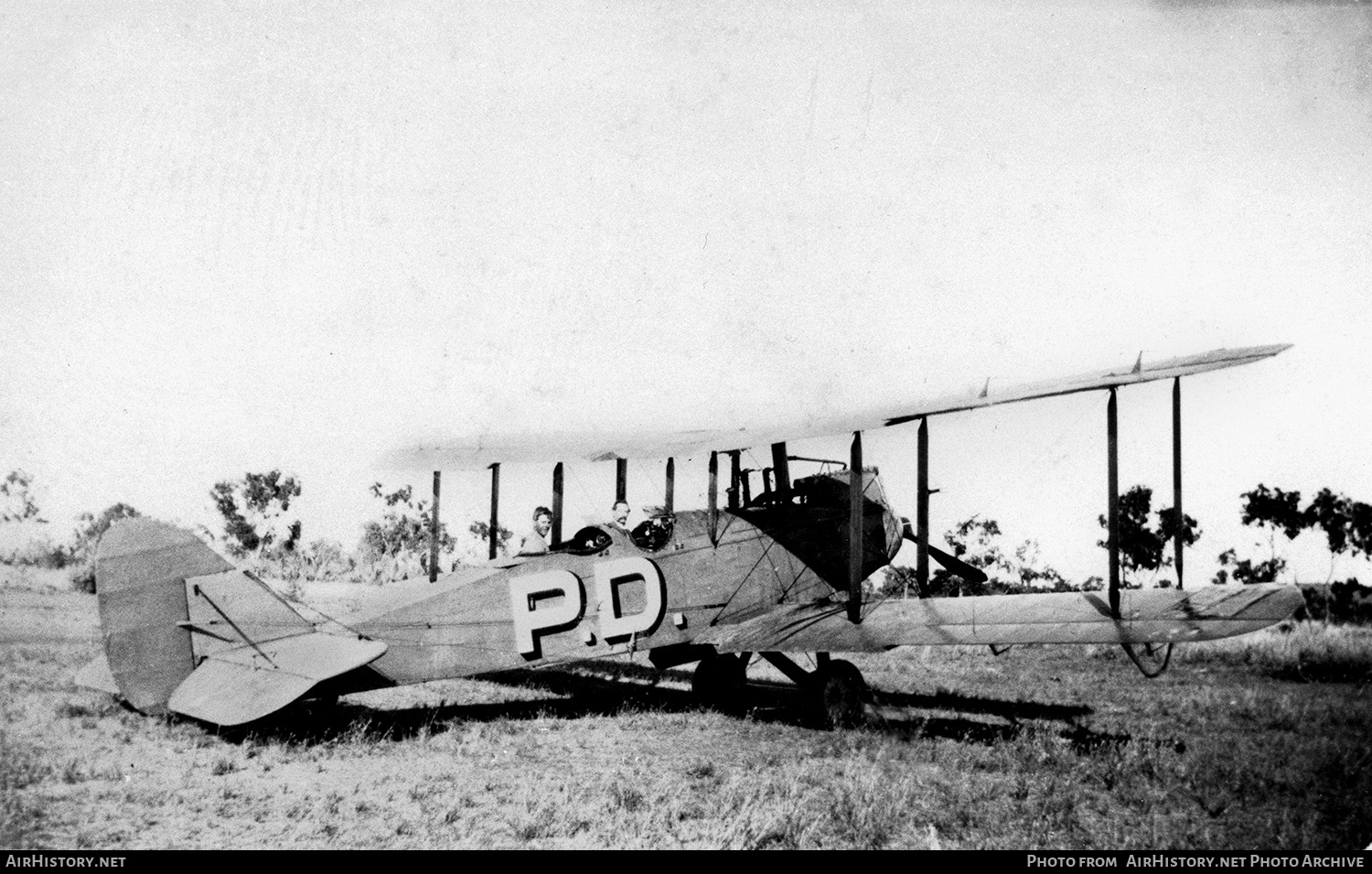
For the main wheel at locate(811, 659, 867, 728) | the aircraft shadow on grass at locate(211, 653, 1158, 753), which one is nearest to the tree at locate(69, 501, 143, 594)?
the aircraft shadow on grass at locate(211, 653, 1158, 753)

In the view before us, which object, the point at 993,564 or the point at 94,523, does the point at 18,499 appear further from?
the point at 993,564

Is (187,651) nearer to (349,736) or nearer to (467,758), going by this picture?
(349,736)

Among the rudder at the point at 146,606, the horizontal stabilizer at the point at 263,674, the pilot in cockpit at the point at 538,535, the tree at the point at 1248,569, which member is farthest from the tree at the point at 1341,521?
the rudder at the point at 146,606

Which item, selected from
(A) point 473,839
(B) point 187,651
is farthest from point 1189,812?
(B) point 187,651

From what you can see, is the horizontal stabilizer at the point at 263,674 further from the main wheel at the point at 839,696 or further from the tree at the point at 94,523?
the tree at the point at 94,523

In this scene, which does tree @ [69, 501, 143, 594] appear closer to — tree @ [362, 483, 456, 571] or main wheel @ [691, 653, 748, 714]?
tree @ [362, 483, 456, 571]
